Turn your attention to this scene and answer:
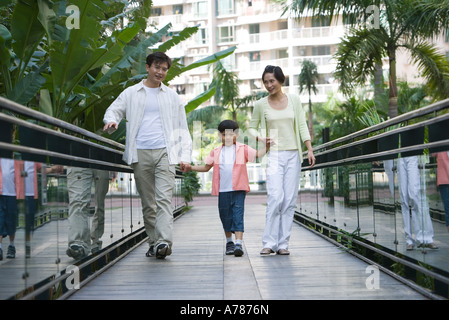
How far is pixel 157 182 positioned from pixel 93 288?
2024 mm

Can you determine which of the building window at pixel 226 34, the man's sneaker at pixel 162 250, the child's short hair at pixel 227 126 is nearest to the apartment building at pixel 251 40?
the building window at pixel 226 34

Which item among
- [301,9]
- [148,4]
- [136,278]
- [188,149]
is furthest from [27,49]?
[301,9]

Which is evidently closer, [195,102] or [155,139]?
[155,139]

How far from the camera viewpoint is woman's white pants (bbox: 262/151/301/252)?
7789 mm

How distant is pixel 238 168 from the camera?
8016 millimetres

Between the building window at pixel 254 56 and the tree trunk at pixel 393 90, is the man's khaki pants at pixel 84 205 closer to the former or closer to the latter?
the tree trunk at pixel 393 90

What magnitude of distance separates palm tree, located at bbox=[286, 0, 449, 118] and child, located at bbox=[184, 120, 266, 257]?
37.8ft

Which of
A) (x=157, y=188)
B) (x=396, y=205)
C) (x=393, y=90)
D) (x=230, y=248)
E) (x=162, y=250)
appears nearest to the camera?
(x=396, y=205)

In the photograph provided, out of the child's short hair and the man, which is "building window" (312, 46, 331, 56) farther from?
the man

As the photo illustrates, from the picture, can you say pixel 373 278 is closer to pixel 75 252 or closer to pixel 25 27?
pixel 75 252

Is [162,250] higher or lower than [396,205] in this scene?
lower

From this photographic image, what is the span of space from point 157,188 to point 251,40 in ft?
196

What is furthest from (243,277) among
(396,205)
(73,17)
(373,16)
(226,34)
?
(226,34)

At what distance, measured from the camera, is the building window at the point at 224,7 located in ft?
223
